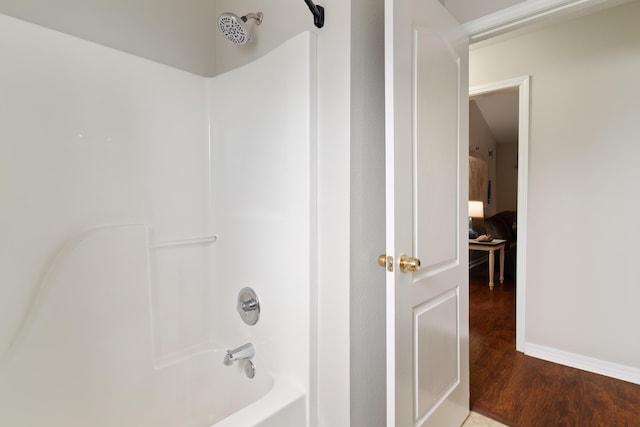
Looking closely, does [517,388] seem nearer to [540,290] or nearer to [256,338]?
[540,290]

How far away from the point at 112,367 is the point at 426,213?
1505 millimetres

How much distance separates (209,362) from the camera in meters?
1.61

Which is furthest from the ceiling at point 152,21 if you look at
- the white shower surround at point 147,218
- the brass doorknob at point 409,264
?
the brass doorknob at point 409,264

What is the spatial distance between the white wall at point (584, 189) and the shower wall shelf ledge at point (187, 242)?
2351mm

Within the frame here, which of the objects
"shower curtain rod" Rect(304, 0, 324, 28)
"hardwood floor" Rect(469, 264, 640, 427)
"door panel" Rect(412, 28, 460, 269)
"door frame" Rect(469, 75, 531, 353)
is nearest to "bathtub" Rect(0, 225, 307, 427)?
"door panel" Rect(412, 28, 460, 269)

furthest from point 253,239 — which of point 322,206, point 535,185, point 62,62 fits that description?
point 535,185

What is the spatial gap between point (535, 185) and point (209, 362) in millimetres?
2570

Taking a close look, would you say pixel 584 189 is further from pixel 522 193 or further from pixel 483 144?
pixel 483 144

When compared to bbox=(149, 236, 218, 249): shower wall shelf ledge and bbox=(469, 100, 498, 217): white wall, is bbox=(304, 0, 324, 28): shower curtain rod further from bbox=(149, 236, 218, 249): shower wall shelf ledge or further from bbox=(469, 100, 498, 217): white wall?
bbox=(469, 100, 498, 217): white wall

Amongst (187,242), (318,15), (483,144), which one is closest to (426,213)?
(318,15)

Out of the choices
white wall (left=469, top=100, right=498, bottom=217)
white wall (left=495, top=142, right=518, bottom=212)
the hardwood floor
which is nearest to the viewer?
the hardwood floor

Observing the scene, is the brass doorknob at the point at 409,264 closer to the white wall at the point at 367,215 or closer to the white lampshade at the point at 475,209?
the white wall at the point at 367,215

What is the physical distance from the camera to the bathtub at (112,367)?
3.74ft

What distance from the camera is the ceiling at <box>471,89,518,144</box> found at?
15.0ft
